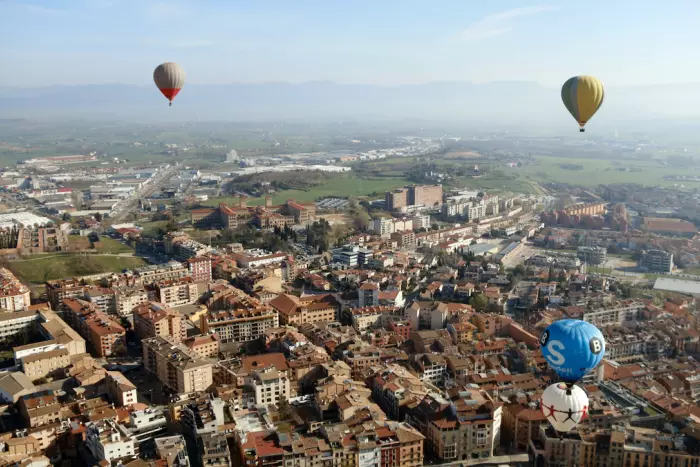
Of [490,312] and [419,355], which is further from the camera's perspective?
[490,312]

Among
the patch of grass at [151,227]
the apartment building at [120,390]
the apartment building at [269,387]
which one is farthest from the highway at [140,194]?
the apartment building at [269,387]

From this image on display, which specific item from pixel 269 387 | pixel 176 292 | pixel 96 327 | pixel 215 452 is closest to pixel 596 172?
pixel 176 292

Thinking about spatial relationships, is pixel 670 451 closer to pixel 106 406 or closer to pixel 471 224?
pixel 106 406

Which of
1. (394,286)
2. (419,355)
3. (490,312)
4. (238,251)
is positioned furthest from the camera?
(238,251)

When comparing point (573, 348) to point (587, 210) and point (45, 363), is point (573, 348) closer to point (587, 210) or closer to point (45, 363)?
point (45, 363)

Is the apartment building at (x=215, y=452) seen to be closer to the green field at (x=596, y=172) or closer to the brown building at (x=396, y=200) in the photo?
the brown building at (x=396, y=200)

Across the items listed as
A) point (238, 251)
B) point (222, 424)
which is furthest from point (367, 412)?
point (238, 251)

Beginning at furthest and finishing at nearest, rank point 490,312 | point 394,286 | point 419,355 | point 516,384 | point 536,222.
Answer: point 536,222 < point 394,286 < point 490,312 < point 419,355 < point 516,384
